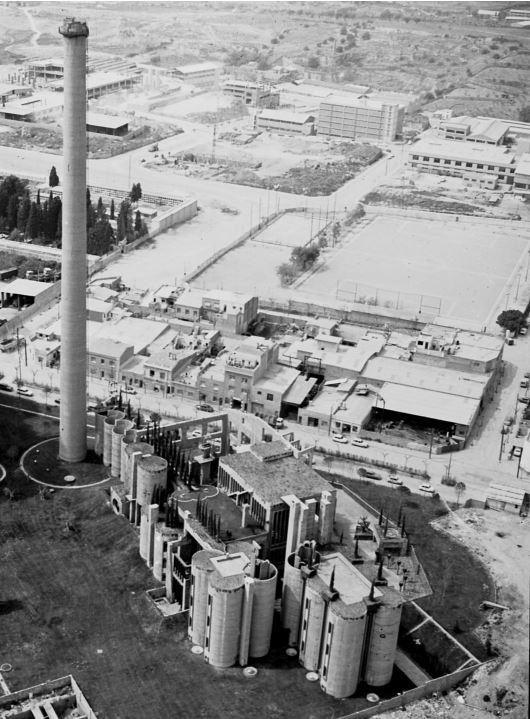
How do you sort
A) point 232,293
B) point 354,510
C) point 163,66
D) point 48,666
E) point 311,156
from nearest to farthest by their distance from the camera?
point 48,666 < point 354,510 < point 232,293 < point 311,156 < point 163,66

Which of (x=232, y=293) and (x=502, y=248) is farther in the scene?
(x=502, y=248)

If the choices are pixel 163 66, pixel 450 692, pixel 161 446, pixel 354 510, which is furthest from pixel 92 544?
pixel 163 66

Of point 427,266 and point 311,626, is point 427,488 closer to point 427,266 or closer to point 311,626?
point 311,626

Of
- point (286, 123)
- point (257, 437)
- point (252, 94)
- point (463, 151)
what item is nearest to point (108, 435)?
point (257, 437)

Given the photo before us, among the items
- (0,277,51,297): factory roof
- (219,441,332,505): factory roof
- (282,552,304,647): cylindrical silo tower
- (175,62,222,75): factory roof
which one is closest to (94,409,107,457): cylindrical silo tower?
(219,441,332,505): factory roof

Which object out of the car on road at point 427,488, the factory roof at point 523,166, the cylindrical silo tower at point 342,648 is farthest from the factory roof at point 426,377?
the factory roof at point 523,166

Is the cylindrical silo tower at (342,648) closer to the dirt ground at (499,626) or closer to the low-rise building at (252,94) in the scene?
the dirt ground at (499,626)

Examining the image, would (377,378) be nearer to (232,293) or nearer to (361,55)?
(232,293)
